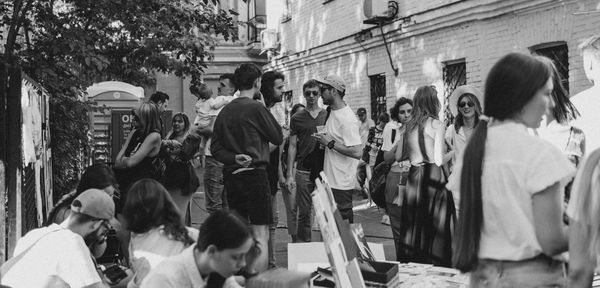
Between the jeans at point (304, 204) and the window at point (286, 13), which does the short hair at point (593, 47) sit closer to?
the jeans at point (304, 204)

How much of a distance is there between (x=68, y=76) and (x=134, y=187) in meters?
6.22

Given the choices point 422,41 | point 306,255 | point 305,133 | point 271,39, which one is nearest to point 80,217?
point 306,255

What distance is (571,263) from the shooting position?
9.29ft

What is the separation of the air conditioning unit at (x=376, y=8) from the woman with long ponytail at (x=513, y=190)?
1352 cm

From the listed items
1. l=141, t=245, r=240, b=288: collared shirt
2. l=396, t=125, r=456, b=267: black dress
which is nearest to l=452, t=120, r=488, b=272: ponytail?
l=141, t=245, r=240, b=288: collared shirt

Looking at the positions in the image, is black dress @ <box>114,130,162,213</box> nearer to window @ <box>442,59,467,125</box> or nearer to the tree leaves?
the tree leaves

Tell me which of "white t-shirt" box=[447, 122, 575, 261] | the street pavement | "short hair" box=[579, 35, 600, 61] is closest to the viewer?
"white t-shirt" box=[447, 122, 575, 261]

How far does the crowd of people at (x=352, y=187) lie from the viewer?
300cm

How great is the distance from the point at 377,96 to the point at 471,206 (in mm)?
14806

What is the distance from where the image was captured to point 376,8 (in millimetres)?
16594

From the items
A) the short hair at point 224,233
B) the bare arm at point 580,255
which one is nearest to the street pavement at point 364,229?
the short hair at point 224,233

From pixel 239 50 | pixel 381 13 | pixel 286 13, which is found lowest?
pixel 381 13

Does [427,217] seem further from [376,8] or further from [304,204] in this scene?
[376,8]

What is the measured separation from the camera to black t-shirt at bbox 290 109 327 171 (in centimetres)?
839
